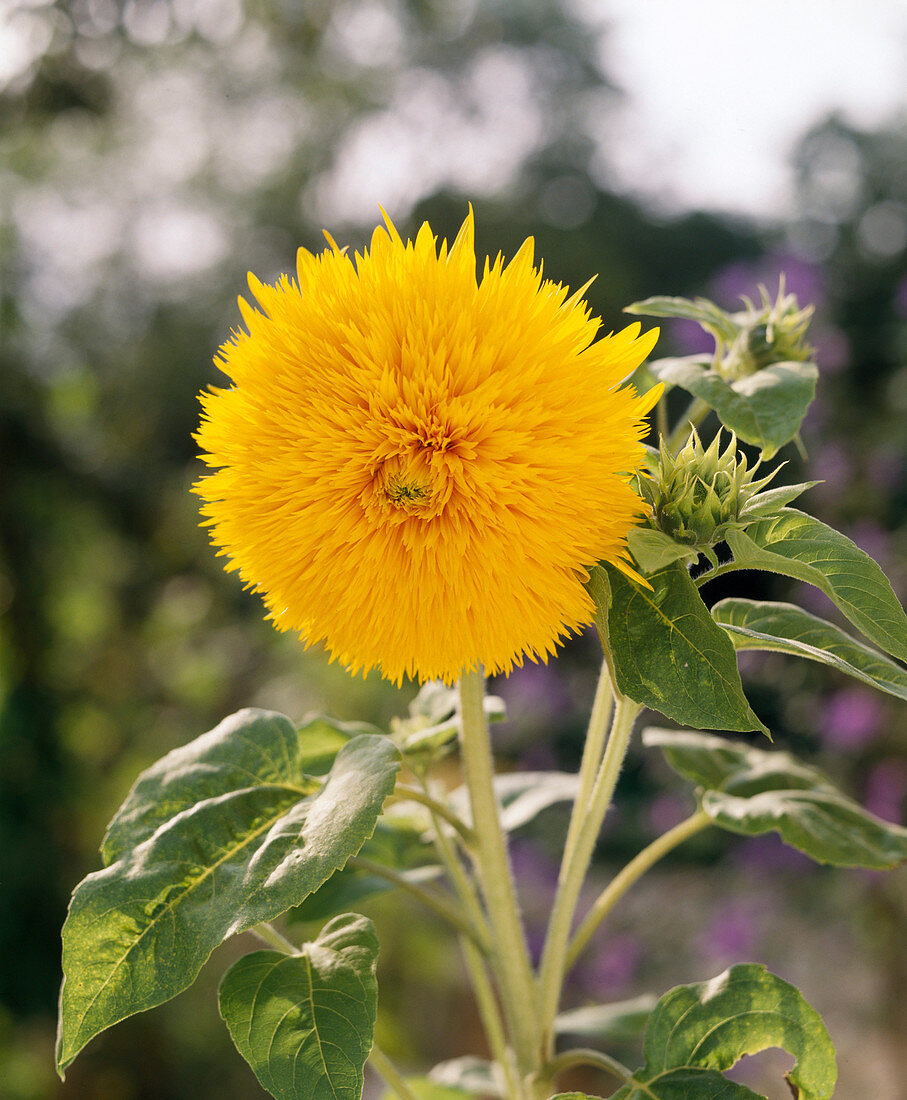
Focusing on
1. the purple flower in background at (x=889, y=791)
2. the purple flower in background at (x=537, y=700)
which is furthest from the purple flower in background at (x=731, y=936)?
the purple flower in background at (x=537, y=700)

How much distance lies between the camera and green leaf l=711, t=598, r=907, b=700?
0.38 meters

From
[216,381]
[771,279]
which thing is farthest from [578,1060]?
[216,381]

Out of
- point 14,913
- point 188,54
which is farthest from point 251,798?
point 188,54

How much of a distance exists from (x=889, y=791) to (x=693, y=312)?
54.4 inches

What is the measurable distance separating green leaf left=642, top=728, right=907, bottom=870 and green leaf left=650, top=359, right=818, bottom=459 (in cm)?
20

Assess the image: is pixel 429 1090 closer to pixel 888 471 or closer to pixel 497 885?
pixel 497 885

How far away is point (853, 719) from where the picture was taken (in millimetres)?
1602

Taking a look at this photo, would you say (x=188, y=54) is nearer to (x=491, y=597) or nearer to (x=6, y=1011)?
(x=6, y=1011)

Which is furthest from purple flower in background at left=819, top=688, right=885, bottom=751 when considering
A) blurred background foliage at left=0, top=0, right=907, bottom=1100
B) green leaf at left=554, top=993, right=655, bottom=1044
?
green leaf at left=554, top=993, right=655, bottom=1044

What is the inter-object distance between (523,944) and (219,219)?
2752 millimetres

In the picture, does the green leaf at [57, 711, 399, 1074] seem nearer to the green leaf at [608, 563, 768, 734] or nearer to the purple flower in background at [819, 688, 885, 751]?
the green leaf at [608, 563, 768, 734]

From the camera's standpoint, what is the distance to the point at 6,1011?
1.95 meters

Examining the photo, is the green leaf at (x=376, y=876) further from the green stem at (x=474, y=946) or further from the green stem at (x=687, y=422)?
the green stem at (x=687, y=422)

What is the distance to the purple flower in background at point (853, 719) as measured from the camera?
63.1 inches
